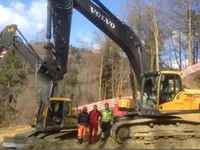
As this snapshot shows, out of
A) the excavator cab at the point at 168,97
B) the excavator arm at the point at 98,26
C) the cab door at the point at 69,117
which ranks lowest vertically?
the cab door at the point at 69,117

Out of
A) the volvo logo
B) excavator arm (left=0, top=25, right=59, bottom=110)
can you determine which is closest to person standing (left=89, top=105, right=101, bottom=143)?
excavator arm (left=0, top=25, right=59, bottom=110)

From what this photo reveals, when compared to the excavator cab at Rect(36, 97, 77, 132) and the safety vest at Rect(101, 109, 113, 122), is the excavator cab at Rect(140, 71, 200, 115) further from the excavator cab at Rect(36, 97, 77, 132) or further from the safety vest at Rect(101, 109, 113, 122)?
the excavator cab at Rect(36, 97, 77, 132)

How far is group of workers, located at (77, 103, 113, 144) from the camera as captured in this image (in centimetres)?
1288

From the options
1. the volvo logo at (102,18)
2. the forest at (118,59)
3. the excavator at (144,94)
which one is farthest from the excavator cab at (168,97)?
the forest at (118,59)

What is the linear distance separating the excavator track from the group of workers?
1.30 meters

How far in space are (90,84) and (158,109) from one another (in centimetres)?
4248

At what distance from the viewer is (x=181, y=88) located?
40.5ft

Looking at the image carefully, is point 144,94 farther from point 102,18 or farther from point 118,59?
point 118,59


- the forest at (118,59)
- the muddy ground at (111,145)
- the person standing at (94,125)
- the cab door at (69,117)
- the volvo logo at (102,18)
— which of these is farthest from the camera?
the forest at (118,59)

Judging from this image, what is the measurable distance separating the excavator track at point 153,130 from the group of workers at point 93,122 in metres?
1.30

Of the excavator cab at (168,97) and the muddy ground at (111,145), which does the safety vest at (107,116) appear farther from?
the excavator cab at (168,97)

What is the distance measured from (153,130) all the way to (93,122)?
234cm

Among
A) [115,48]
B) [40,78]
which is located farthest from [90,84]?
[40,78]

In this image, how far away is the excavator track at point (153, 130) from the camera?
472 inches
